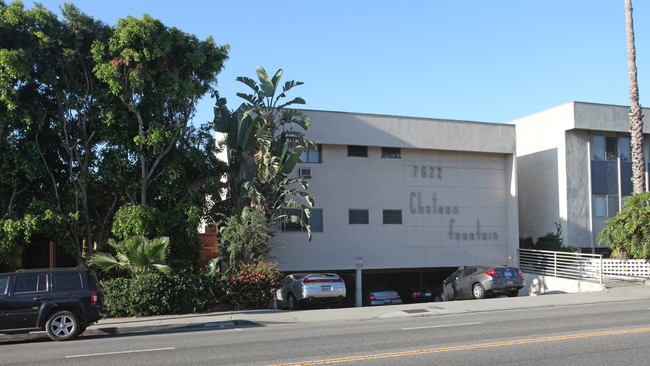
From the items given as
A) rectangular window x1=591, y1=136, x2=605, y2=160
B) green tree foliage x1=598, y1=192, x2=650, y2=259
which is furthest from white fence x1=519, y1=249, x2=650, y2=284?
rectangular window x1=591, y1=136, x2=605, y2=160

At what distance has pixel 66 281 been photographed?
43.0 feet

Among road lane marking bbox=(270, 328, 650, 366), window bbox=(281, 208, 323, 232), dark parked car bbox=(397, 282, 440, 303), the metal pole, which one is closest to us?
road lane marking bbox=(270, 328, 650, 366)

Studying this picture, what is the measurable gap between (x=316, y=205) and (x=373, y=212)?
2732mm

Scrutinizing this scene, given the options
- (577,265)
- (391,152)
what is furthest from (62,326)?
(577,265)

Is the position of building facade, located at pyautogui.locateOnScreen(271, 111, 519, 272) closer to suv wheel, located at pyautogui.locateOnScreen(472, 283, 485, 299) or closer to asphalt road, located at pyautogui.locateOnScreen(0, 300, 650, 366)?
suv wheel, located at pyautogui.locateOnScreen(472, 283, 485, 299)

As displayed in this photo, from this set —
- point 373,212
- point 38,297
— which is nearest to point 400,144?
point 373,212

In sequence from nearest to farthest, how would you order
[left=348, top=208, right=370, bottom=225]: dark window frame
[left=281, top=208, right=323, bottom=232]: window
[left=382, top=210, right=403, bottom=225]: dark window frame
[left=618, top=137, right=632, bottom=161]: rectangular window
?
[left=281, top=208, right=323, bottom=232]: window → [left=348, top=208, right=370, bottom=225]: dark window frame → [left=382, top=210, right=403, bottom=225]: dark window frame → [left=618, top=137, right=632, bottom=161]: rectangular window

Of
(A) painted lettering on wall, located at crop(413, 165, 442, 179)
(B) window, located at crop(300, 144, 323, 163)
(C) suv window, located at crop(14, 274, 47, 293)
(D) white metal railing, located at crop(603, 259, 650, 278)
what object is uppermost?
(B) window, located at crop(300, 144, 323, 163)

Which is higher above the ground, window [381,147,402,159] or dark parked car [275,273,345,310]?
window [381,147,402,159]

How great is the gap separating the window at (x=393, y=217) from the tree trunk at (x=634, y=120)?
35.3 ft

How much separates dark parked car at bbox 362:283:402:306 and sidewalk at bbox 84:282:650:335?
411cm

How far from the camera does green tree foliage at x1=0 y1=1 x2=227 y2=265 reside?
17.5m

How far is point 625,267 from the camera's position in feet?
79.9

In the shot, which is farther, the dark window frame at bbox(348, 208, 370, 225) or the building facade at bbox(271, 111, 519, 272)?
the dark window frame at bbox(348, 208, 370, 225)
